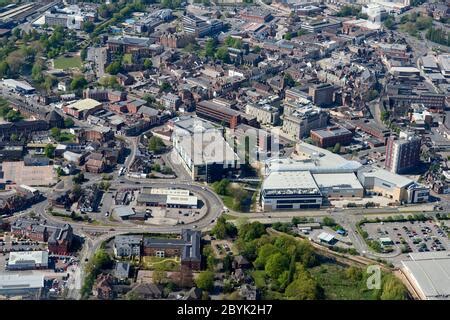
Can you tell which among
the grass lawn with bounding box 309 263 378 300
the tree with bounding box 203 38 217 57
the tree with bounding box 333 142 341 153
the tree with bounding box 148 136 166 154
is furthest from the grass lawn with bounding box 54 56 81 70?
the grass lawn with bounding box 309 263 378 300

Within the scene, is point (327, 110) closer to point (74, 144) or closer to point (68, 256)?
point (74, 144)

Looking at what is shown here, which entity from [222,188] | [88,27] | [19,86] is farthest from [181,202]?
[88,27]

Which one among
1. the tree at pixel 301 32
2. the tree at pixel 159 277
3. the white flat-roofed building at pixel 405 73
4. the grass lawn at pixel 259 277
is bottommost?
the white flat-roofed building at pixel 405 73

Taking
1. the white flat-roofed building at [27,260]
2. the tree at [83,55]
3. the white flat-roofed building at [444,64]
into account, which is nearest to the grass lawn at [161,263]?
the white flat-roofed building at [27,260]

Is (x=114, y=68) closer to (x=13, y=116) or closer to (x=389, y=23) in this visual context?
(x=13, y=116)

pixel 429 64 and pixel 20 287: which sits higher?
pixel 20 287

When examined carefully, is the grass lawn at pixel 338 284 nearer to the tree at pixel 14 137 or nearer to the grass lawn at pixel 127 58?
the tree at pixel 14 137

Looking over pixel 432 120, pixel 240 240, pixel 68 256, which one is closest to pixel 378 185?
pixel 240 240
